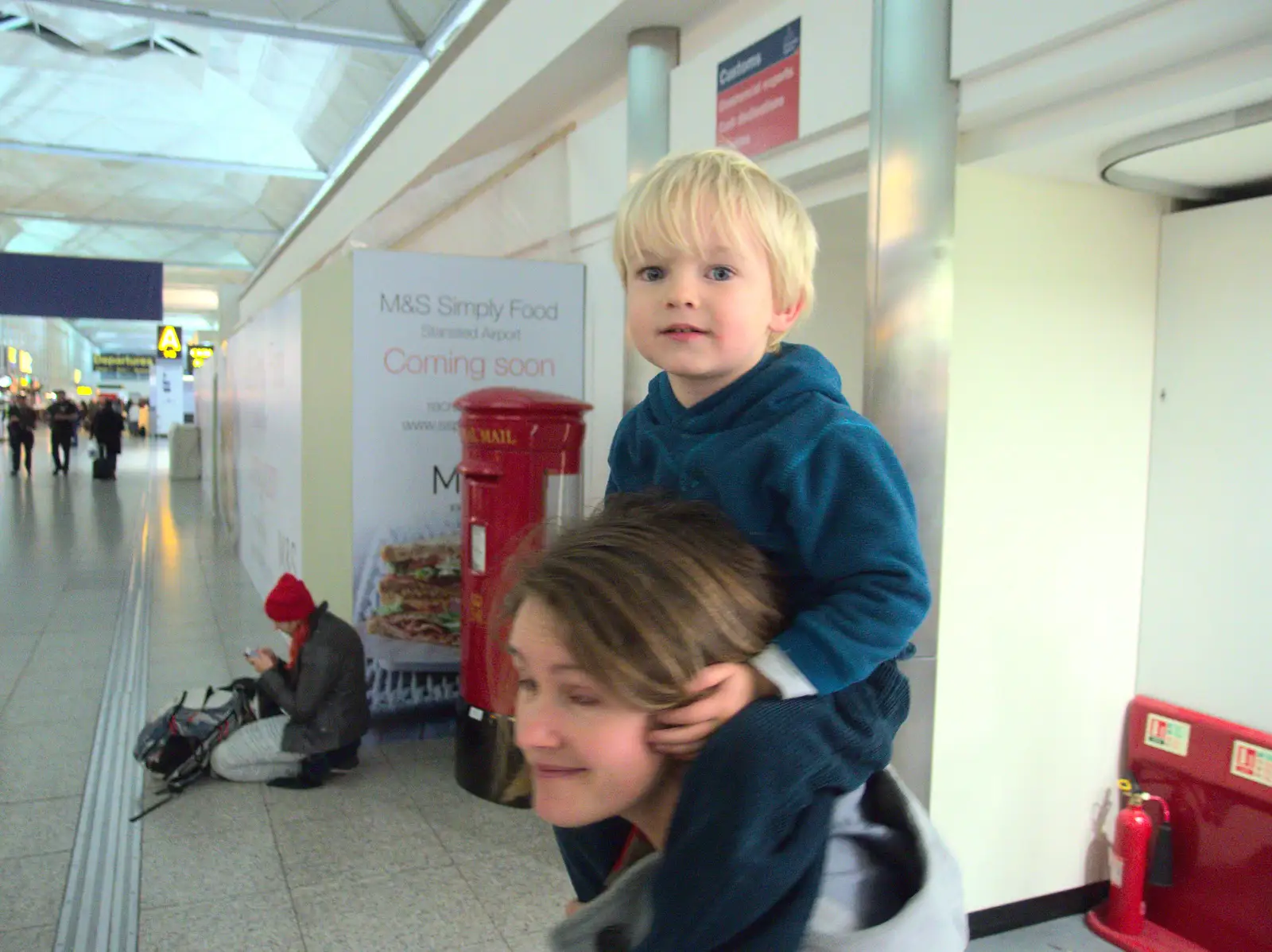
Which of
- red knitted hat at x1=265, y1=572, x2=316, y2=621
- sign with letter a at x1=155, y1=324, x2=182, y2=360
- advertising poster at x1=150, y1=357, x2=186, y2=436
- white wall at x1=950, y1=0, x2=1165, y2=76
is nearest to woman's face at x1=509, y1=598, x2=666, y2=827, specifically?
white wall at x1=950, y1=0, x2=1165, y2=76

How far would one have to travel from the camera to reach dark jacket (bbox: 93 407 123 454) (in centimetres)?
A: 2041

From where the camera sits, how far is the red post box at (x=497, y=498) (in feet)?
14.3

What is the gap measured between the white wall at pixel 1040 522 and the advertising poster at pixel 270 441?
4187 millimetres

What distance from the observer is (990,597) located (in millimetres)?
3322

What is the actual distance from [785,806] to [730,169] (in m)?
0.66

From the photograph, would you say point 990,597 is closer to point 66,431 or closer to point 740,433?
point 740,433

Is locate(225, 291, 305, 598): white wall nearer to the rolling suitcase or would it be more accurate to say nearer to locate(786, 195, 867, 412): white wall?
locate(786, 195, 867, 412): white wall

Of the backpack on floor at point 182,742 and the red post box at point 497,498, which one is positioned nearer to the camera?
the red post box at point 497,498

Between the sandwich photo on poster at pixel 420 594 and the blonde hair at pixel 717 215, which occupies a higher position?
the blonde hair at pixel 717 215

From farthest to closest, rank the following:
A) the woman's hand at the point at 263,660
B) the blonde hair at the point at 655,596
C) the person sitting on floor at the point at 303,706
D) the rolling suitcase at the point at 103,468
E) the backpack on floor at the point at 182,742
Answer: the rolling suitcase at the point at 103,468
the woman's hand at the point at 263,660
the person sitting on floor at the point at 303,706
the backpack on floor at the point at 182,742
the blonde hair at the point at 655,596

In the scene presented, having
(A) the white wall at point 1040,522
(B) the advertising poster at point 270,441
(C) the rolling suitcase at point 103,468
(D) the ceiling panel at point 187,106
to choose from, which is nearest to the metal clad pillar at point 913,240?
(A) the white wall at point 1040,522

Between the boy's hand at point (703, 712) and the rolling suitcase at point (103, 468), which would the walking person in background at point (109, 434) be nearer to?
the rolling suitcase at point (103, 468)

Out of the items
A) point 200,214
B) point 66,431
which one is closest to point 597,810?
point 200,214

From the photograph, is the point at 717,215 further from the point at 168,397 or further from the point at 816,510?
the point at 168,397
